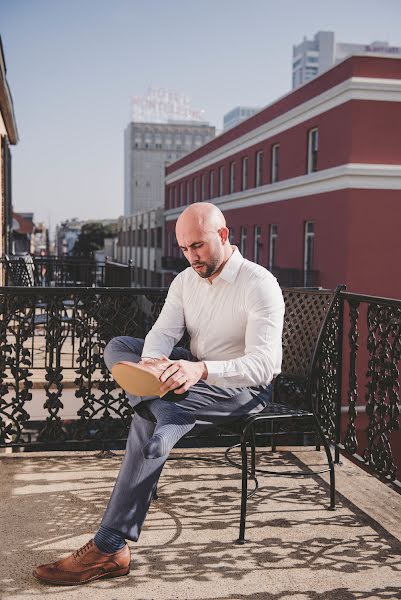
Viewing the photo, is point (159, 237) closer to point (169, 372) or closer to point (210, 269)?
point (210, 269)

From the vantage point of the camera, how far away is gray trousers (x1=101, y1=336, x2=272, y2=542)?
103 inches

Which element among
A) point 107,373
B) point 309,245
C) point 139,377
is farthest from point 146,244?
point 139,377

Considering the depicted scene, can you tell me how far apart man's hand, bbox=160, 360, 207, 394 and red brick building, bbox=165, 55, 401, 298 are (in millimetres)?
18987

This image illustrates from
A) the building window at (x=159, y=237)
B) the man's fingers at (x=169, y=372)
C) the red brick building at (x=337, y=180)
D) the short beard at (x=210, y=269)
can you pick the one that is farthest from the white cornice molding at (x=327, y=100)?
the building window at (x=159, y=237)

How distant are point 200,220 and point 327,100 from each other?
70.9 ft

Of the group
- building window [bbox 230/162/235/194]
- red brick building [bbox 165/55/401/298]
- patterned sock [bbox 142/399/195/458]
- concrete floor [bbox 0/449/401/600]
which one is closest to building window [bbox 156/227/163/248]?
building window [bbox 230/162/235/194]

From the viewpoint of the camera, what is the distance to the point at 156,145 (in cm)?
15850

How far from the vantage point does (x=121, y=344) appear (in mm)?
3238

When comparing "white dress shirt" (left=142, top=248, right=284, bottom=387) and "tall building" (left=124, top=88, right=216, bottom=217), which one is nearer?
"white dress shirt" (left=142, top=248, right=284, bottom=387)

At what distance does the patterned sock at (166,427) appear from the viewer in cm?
260

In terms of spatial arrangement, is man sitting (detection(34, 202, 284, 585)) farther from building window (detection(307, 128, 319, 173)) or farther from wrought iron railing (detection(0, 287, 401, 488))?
building window (detection(307, 128, 319, 173))

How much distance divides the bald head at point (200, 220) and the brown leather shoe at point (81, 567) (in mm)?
1395

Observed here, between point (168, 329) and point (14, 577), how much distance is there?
4.33 ft

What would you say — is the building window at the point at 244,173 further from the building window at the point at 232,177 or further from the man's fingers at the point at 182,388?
the man's fingers at the point at 182,388
